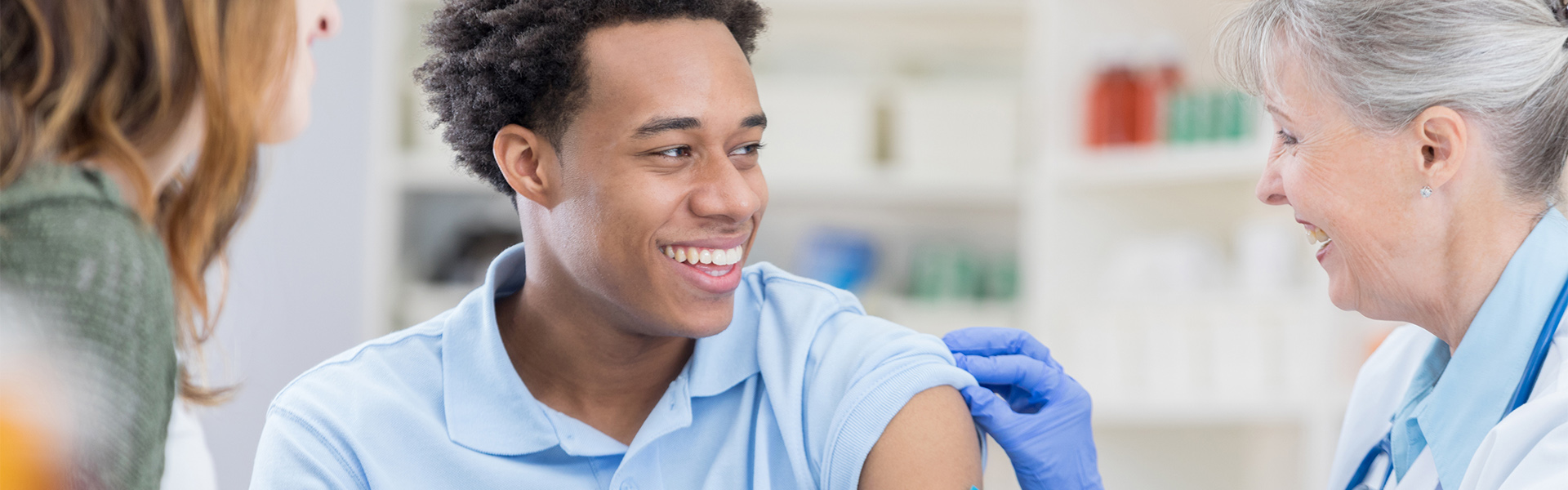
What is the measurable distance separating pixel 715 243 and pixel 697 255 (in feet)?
0.06

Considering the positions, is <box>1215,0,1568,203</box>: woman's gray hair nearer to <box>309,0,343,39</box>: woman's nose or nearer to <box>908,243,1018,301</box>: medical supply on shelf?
<box>309,0,343,39</box>: woman's nose

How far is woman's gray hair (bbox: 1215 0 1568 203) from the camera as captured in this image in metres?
0.95

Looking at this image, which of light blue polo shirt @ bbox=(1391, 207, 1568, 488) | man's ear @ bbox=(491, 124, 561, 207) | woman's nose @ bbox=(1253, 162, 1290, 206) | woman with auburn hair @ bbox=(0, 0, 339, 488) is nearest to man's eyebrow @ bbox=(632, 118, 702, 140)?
man's ear @ bbox=(491, 124, 561, 207)

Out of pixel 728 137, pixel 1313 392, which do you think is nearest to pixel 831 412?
pixel 728 137

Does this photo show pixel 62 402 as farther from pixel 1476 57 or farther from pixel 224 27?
pixel 1476 57

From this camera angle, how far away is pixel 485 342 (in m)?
1.07

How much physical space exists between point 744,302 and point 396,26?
152 cm

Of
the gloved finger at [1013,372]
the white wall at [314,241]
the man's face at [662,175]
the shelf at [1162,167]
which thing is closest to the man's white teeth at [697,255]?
the man's face at [662,175]

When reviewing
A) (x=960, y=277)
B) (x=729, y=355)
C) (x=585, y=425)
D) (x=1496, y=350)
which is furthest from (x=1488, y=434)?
(x=960, y=277)

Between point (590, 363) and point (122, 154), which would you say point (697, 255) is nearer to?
point (590, 363)

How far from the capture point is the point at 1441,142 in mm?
969

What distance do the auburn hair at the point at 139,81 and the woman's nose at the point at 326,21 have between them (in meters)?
0.09

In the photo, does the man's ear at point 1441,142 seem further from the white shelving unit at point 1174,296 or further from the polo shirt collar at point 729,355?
the white shelving unit at point 1174,296

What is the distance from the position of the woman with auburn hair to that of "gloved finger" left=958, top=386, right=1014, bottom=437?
627mm
